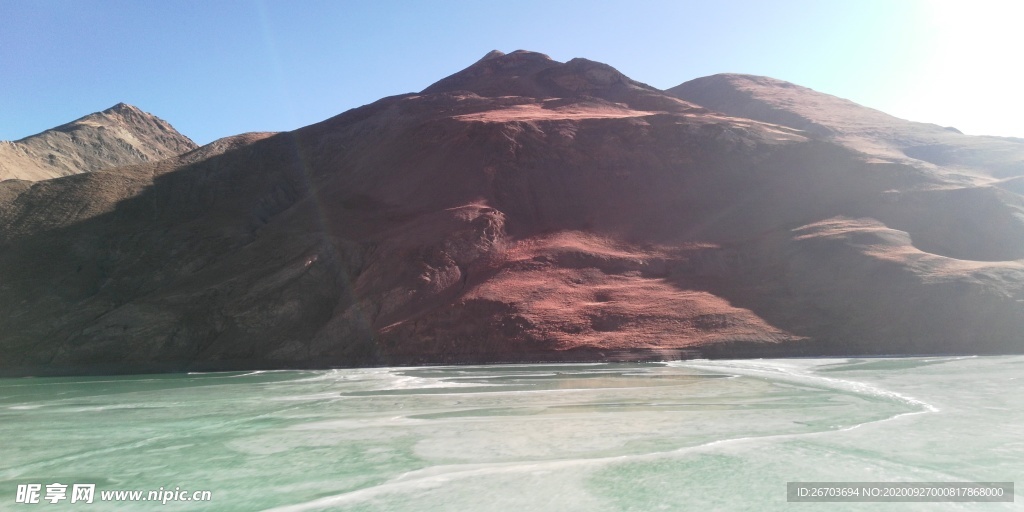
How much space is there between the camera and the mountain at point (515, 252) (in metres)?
41.8

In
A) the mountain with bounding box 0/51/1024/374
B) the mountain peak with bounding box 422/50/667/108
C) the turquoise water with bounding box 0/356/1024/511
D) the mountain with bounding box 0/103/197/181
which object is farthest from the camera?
the mountain with bounding box 0/103/197/181

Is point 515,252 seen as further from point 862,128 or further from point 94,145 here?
point 94,145

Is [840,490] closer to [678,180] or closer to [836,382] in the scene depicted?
[836,382]

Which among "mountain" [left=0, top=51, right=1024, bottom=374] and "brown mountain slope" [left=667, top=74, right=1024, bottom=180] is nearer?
"mountain" [left=0, top=51, right=1024, bottom=374]

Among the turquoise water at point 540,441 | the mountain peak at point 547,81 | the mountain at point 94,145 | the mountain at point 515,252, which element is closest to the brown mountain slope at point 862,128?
the mountain at point 515,252

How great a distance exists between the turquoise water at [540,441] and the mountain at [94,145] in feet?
267

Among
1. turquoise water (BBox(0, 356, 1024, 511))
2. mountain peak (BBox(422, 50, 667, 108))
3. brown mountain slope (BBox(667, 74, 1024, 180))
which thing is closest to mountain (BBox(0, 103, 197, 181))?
mountain peak (BBox(422, 50, 667, 108))

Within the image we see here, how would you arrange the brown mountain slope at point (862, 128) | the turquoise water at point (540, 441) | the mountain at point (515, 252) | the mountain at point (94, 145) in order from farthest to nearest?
the mountain at point (94, 145)
the brown mountain slope at point (862, 128)
the mountain at point (515, 252)
the turquoise water at point (540, 441)

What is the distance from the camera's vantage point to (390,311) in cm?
4784

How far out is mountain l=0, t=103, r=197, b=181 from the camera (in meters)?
94.7

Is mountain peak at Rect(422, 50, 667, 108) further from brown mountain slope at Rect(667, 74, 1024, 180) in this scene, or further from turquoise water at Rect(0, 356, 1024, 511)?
turquoise water at Rect(0, 356, 1024, 511)

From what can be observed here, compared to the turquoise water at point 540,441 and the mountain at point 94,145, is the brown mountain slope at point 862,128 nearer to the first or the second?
the turquoise water at point 540,441

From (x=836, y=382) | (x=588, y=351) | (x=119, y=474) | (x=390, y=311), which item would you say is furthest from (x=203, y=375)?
(x=836, y=382)

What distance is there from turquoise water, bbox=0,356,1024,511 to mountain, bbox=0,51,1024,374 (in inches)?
515
